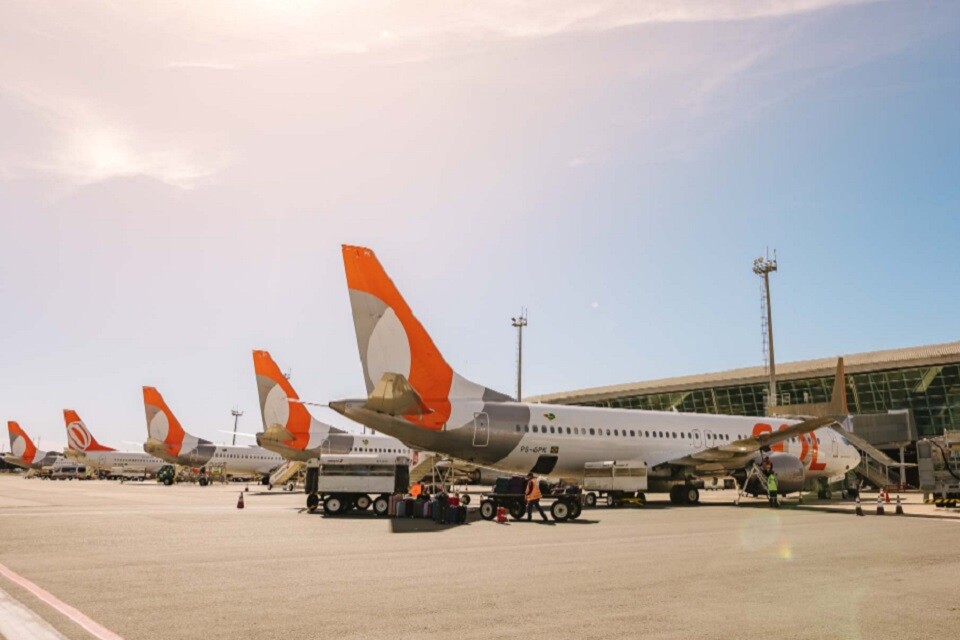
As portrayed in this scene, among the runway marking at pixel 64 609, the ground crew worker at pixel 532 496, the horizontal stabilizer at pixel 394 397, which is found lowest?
the runway marking at pixel 64 609

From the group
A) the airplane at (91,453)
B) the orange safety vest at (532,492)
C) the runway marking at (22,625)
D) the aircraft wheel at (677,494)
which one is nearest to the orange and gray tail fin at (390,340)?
the orange safety vest at (532,492)

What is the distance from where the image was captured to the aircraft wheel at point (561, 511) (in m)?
22.0

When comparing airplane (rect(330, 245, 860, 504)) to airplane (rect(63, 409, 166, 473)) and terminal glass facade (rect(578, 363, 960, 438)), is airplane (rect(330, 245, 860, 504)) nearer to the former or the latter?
terminal glass facade (rect(578, 363, 960, 438))

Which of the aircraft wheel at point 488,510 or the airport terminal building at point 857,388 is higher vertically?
the airport terminal building at point 857,388

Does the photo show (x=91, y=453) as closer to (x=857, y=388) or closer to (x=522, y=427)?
(x=522, y=427)

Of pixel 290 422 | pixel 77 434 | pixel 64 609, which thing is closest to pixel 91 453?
pixel 77 434

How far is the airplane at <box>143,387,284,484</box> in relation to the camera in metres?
66.1

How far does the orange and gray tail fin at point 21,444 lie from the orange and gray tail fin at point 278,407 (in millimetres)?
88890

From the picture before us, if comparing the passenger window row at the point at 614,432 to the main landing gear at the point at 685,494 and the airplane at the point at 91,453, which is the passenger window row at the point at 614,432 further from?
the airplane at the point at 91,453

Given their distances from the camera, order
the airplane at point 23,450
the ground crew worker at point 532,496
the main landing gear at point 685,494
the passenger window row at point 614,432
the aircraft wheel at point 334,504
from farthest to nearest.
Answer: the airplane at point 23,450, the main landing gear at point 685,494, the passenger window row at point 614,432, the aircraft wheel at point 334,504, the ground crew worker at point 532,496

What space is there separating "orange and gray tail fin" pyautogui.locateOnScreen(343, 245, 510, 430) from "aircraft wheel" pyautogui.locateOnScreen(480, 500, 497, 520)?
3.75 meters

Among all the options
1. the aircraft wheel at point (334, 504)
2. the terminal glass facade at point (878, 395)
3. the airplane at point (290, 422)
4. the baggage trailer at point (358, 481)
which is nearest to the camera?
the baggage trailer at point (358, 481)

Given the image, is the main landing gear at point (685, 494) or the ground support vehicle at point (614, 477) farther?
the main landing gear at point (685, 494)

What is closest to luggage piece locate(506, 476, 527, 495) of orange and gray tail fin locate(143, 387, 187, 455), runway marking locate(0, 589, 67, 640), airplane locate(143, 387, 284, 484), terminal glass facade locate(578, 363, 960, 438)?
runway marking locate(0, 589, 67, 640)
